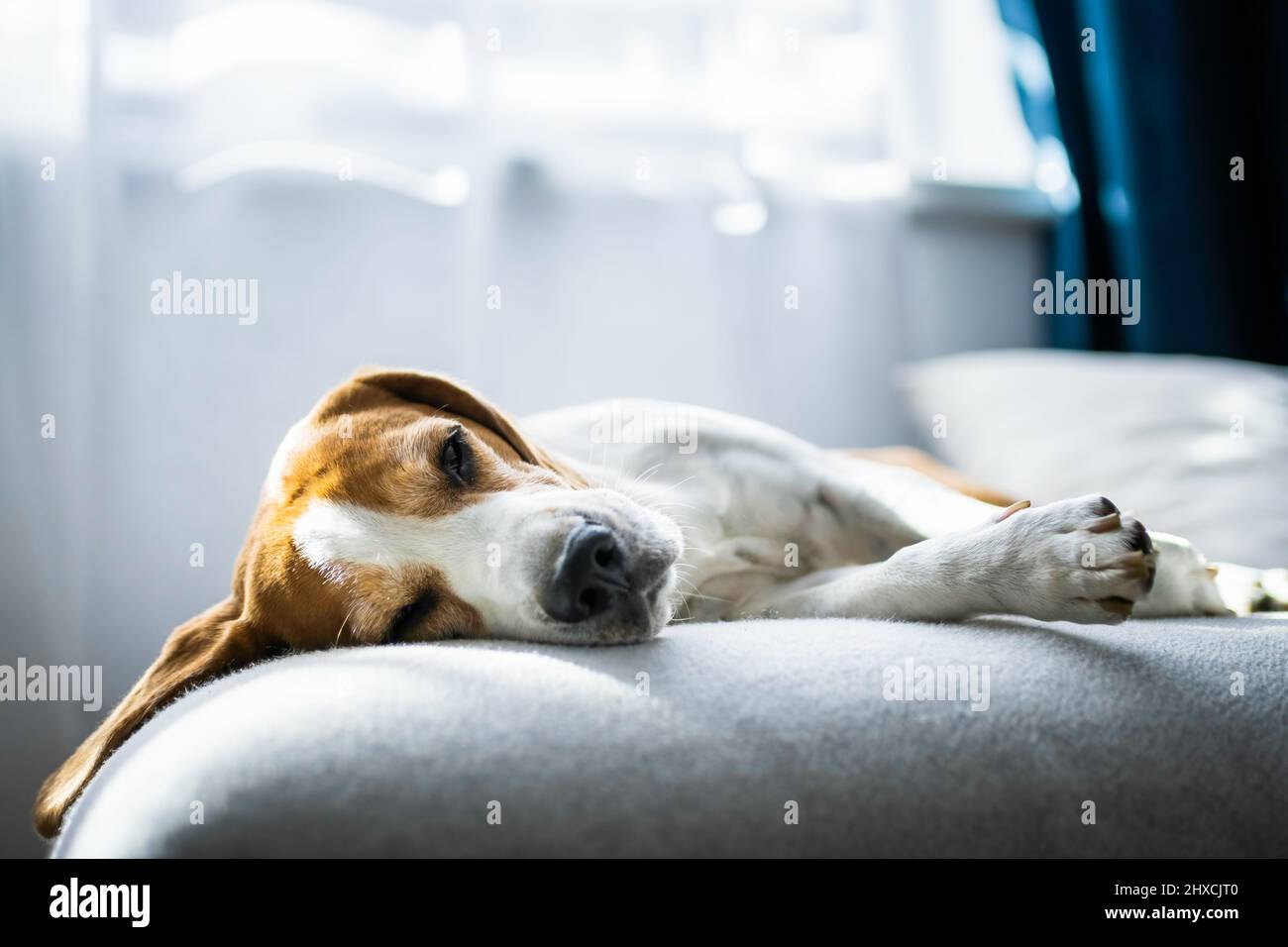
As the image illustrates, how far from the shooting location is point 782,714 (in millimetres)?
1150

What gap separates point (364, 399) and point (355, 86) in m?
1.66

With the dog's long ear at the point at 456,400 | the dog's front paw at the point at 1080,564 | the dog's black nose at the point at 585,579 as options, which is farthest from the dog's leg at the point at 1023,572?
the dog's long ear at the point at 456,400

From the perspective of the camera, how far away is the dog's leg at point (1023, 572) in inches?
52.5

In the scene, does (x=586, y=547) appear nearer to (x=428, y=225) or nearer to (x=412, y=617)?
(x=412, y=617)

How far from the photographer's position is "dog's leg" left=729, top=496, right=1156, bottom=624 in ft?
4.38

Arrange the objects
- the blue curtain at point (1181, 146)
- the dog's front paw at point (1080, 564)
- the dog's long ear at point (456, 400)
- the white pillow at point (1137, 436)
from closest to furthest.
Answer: the dog's front paw at point (1080, 564)
the dog's long ear at point (456, 400)
the white pillow at point (1137, 436)
the blue curtain at point (1181, 146)

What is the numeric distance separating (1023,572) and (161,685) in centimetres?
134

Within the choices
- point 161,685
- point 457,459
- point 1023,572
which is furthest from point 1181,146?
point 161,685

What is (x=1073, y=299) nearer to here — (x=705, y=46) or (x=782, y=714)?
(x=705, y=46)

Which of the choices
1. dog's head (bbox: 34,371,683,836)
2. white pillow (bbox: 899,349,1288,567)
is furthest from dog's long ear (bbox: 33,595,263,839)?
white pillow (bbox: 899,349,1288,567)

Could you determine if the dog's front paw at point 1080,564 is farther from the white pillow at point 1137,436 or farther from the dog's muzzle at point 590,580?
the white pillow at point 1137,436

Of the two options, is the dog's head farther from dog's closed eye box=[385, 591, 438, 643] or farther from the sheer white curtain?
the sheer white curtain

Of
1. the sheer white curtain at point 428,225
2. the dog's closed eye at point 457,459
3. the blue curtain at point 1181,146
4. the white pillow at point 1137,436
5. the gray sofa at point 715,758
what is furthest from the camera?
the blue curtain at point 1181,146
